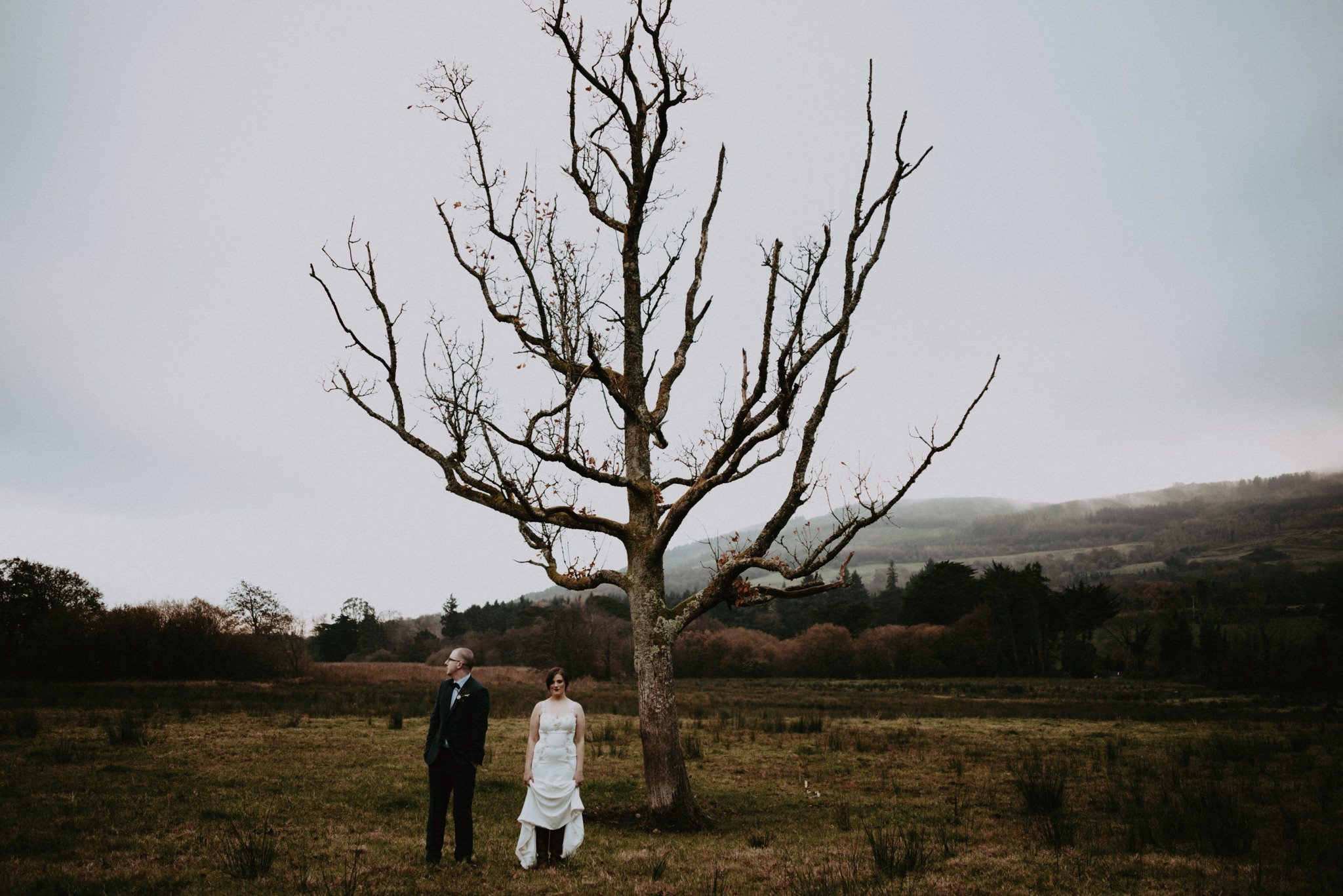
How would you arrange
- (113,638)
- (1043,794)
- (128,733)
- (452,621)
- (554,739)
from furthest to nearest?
(452,621) < (113,638) < (128,733) < (1043,794) < (554,739)

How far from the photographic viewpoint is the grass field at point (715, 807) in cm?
580

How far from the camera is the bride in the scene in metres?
6.38

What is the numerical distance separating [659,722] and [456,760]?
315 centimetres

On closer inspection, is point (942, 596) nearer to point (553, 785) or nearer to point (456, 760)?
point (553, 785)

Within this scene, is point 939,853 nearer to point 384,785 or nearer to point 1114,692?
point 384,785

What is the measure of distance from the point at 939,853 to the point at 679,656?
6255 centimetres

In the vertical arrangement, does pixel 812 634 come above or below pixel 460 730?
below

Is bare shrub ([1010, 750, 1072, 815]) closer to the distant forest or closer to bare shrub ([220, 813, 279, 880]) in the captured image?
the distant forest

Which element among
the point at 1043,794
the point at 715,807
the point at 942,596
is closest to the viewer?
the point at 1043,794

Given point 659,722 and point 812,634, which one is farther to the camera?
point 812,634

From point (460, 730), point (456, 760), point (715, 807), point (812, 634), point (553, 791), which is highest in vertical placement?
point (460, 730)

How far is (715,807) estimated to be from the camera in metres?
10.0

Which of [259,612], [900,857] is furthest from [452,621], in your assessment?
[900,857]

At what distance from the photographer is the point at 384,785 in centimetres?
1034
